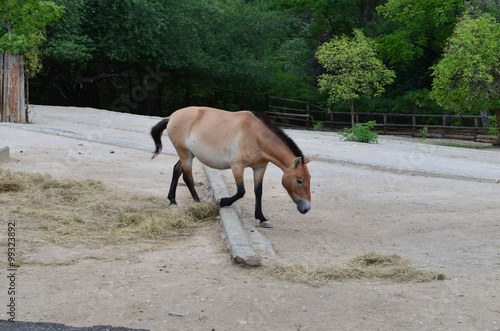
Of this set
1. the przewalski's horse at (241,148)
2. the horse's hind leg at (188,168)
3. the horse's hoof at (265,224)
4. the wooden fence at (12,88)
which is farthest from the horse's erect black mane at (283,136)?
the wooden fence at (12,88)

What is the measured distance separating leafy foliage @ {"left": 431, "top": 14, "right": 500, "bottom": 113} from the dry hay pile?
1693 cm

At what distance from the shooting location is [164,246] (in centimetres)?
529

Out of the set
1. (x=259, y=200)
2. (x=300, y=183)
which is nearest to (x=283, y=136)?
(x=300, y=183)

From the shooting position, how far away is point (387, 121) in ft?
101

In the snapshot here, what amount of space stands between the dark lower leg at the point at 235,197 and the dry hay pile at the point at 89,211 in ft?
0.48

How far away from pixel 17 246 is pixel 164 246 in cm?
136

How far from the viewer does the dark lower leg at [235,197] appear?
21.0 ft

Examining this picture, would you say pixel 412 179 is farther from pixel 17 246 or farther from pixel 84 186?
pixel 17 246

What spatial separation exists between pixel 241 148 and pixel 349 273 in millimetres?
2390

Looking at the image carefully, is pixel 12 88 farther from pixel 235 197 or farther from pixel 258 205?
pixel 258 205

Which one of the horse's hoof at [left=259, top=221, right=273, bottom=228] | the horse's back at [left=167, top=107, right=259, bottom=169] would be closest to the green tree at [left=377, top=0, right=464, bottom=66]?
the horse's back at [left=167, top=107, right=259, bottom=169]

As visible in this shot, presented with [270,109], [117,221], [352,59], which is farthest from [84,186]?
[270,109]

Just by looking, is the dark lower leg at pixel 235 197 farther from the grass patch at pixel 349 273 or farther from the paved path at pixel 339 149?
the paved path at pixel 339 149

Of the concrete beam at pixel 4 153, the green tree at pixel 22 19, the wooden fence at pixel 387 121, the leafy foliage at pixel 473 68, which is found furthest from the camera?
the wooden fence at pixel 387 121
